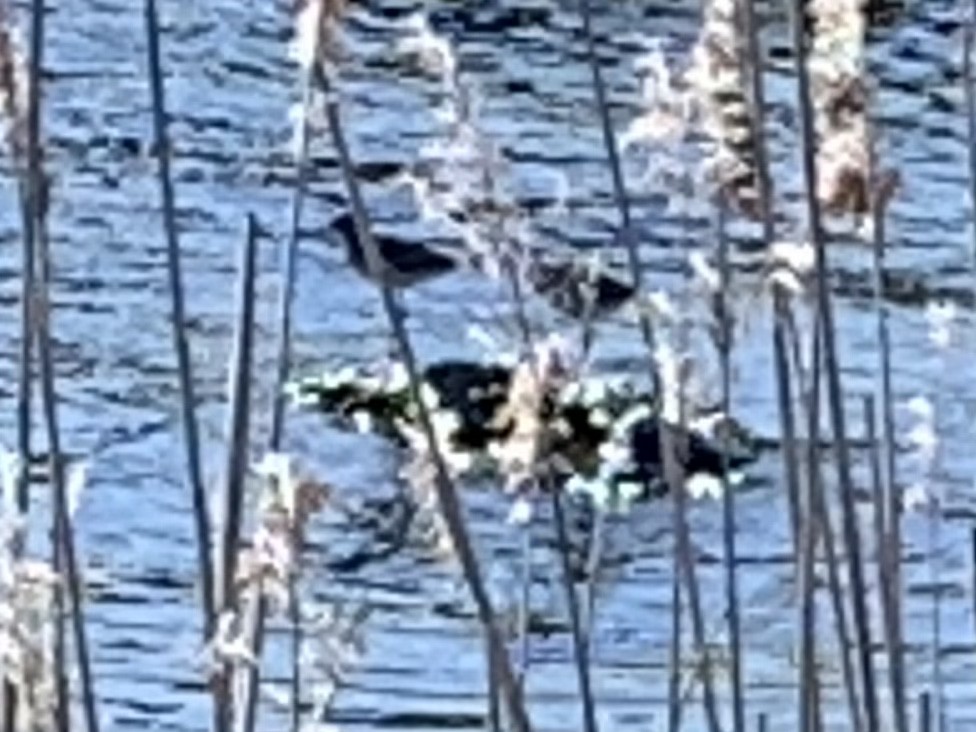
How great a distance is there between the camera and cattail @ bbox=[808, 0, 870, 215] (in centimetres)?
262

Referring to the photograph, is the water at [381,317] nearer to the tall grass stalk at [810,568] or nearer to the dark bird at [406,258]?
the dark bird at [406,258]

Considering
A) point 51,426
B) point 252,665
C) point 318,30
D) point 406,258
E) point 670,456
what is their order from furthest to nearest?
point 406,258 → point 670,456 → point 51,426 → point 252,665 → point 318,30

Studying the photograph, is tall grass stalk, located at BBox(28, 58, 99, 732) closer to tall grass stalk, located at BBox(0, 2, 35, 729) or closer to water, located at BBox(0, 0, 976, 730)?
tall grass stalk, located at BBox(0, 2, 35, 729)

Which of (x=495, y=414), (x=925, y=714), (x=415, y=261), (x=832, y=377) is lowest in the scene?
(x=415, y=261)

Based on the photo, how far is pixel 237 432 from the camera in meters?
2.69

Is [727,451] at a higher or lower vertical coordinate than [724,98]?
lower

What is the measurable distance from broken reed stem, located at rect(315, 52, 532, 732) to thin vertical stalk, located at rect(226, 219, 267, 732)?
110 millimetres

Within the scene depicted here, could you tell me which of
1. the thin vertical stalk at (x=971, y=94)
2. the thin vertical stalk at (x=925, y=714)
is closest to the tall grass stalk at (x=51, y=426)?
the thin vertical stalk at (x=925, y=714)

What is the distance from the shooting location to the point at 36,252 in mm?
2723

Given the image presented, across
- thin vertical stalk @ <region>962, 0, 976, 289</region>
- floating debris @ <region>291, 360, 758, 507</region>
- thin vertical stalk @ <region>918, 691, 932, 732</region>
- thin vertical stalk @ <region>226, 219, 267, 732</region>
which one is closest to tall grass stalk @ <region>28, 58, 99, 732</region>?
thin vertical stalk @ <region>226, 219, 267, 732</region>

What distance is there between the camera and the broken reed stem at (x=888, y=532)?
2.70 metres

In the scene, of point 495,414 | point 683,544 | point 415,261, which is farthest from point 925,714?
point 415,261

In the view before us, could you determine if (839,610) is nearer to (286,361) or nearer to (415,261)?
(286,361)

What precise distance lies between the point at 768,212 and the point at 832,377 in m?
0.13
